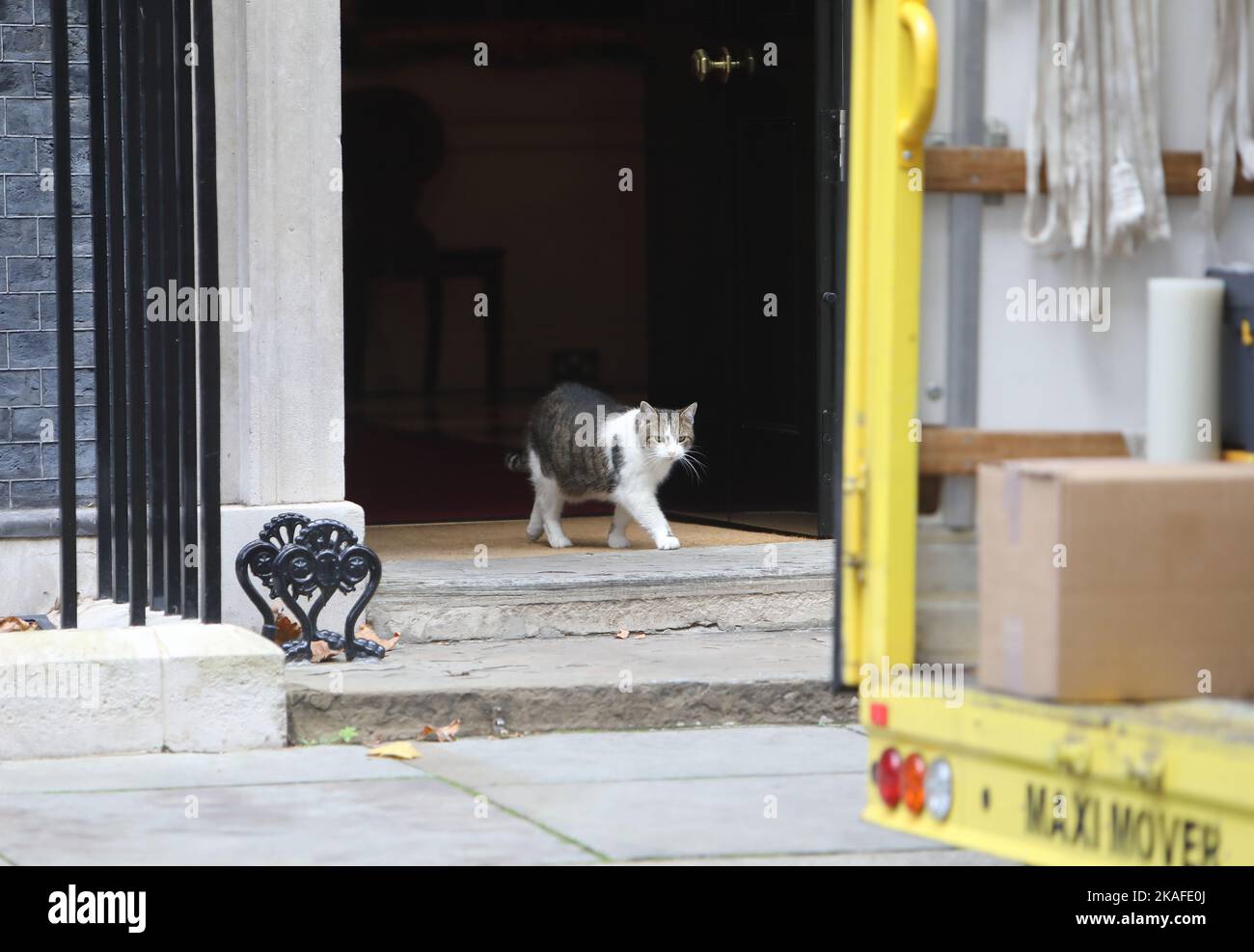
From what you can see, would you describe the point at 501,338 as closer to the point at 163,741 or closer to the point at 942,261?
the point at 163,741

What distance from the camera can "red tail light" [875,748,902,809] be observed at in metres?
4.52

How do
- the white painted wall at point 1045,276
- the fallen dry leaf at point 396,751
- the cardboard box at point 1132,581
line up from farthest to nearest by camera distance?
the fallen dry leaf at point 396,751 → the white painted wall at point 1045,276 → the cardboard box at point 1132,581

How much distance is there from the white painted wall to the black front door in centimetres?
433

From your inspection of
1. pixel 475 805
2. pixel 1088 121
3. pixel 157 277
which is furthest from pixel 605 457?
pixel 1088 121

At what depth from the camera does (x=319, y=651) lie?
7.61 meters

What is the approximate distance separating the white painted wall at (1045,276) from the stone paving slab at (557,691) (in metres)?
2.71

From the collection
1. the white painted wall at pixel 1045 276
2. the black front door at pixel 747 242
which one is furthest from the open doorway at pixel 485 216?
the white painted wall at pixel 1045 276

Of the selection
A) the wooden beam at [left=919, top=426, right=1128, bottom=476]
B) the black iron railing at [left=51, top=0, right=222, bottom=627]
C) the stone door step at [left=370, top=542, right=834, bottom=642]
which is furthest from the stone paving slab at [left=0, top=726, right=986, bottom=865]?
the wooden beam at [left=919, top=426, right=1128, bottom=476]

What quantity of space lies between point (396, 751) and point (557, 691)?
678 mm

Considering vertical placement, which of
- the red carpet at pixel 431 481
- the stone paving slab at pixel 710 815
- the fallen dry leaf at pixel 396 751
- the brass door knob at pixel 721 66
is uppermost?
the brass door knob at pixel 721 66

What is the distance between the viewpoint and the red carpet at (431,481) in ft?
36.0

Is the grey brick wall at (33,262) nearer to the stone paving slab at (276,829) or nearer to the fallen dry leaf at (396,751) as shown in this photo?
the fallen dry leaf at (396,751)

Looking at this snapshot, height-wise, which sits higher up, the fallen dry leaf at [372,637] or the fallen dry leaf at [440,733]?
the fallen dry leaf at [372,637]

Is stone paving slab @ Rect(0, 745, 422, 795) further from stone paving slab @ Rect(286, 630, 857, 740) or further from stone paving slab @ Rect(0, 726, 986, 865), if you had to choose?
stone paving slab @ Rect(286, 630, 857, 740)
